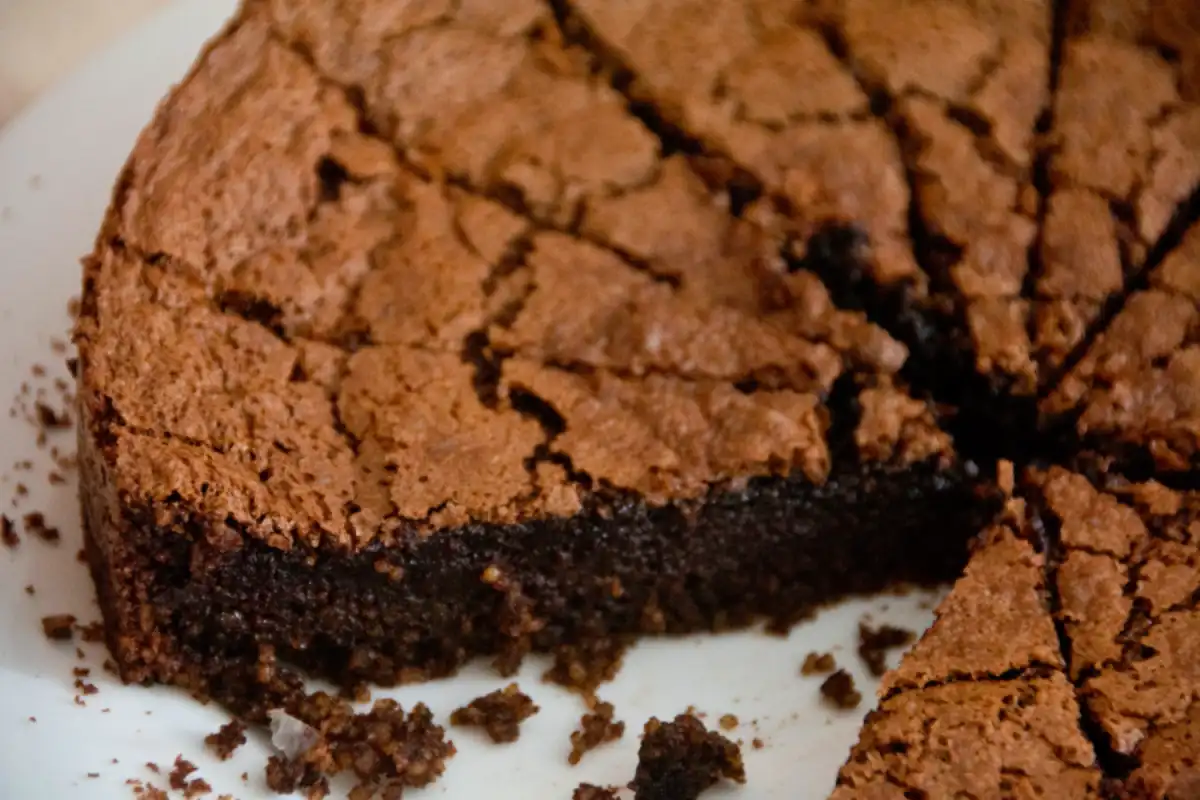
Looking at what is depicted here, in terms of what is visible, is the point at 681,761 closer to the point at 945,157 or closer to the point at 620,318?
the point at 620,318

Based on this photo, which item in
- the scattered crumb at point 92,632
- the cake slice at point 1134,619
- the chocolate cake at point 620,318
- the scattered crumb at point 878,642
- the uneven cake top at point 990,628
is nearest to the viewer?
the cake slice at point 1134,619

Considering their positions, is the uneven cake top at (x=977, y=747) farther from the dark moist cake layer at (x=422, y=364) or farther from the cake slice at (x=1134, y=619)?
the dark moist cake layer at (x=422, y=364)

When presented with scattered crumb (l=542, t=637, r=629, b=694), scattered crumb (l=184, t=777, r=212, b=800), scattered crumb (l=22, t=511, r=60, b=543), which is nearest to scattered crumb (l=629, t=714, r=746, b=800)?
scattered crumb (l=542, t=637, r=629, b=694)

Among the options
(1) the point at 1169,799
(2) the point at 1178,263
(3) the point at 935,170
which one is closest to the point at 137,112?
(3) the point at 935,170

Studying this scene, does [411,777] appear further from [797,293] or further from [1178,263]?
[1178,263]

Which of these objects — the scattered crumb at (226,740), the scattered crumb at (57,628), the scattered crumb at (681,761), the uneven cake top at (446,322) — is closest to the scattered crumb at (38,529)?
the scattered crumb at (57,628)

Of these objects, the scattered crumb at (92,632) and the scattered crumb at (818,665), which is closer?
the scattered crumb at (92,632)

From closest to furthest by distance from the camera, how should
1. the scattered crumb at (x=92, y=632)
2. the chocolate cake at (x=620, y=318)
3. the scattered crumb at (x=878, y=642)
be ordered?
the chocolate cake at (x=620, y=318) < the scattered crumb at (x=92, y=632) < the scattered crumb at (x=878, y=642)
